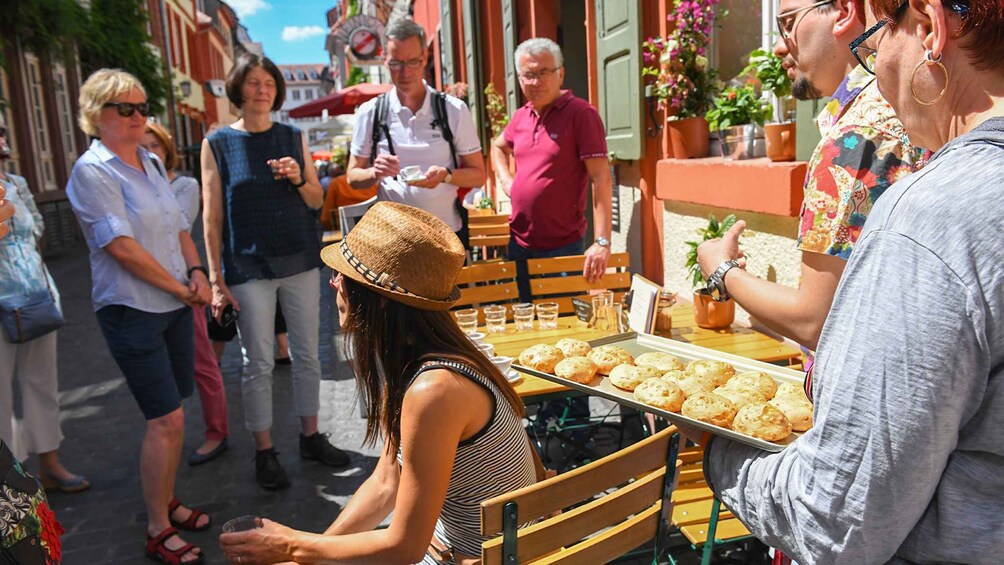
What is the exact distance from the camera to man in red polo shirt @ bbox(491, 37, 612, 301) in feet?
13.2

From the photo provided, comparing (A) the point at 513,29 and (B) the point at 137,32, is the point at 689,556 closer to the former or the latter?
(A) the point at 513,29

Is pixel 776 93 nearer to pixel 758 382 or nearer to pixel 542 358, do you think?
pixel 542 358

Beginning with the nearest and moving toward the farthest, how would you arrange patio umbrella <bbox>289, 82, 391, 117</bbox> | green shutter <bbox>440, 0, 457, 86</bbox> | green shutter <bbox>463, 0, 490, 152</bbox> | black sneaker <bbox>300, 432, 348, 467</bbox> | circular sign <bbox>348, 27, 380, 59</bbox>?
black sneaker <bbox>300, 432, 348, 467</bbox> → green shutter <bbox>463, 0, 490, 152</bbox> → green shutter <bbox>440, 0, 457, 86</bbox> → patio umbrella <bbox>289, 82, 391, 117</bbox> → circular sign <bbox>348, 27, 380, 59</bbox>

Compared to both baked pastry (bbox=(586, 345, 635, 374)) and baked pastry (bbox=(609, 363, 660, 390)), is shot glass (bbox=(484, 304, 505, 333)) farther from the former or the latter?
baked pastry (bbox=(609, 363, 660, 390))

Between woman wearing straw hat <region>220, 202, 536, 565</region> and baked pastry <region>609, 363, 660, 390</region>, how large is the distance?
298mm

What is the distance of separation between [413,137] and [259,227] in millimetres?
929

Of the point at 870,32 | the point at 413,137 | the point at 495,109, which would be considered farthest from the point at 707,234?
the point at 495,109

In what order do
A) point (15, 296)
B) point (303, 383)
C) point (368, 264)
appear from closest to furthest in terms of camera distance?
point (368, 264) < point (15, 296) < point (303, 383)

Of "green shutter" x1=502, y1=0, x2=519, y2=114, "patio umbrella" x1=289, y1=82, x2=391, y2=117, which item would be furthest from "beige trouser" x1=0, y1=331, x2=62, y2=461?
"patio umbrella" x1=289, y1=82, x2=391, y2=117

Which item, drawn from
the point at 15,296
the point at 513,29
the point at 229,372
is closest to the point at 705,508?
the point at 15,296

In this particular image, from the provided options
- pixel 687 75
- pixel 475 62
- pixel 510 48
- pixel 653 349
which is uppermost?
pixel 475 62

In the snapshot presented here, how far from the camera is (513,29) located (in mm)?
8836

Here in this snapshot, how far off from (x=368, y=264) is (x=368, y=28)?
19.5 m

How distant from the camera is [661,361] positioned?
2.12 meters
